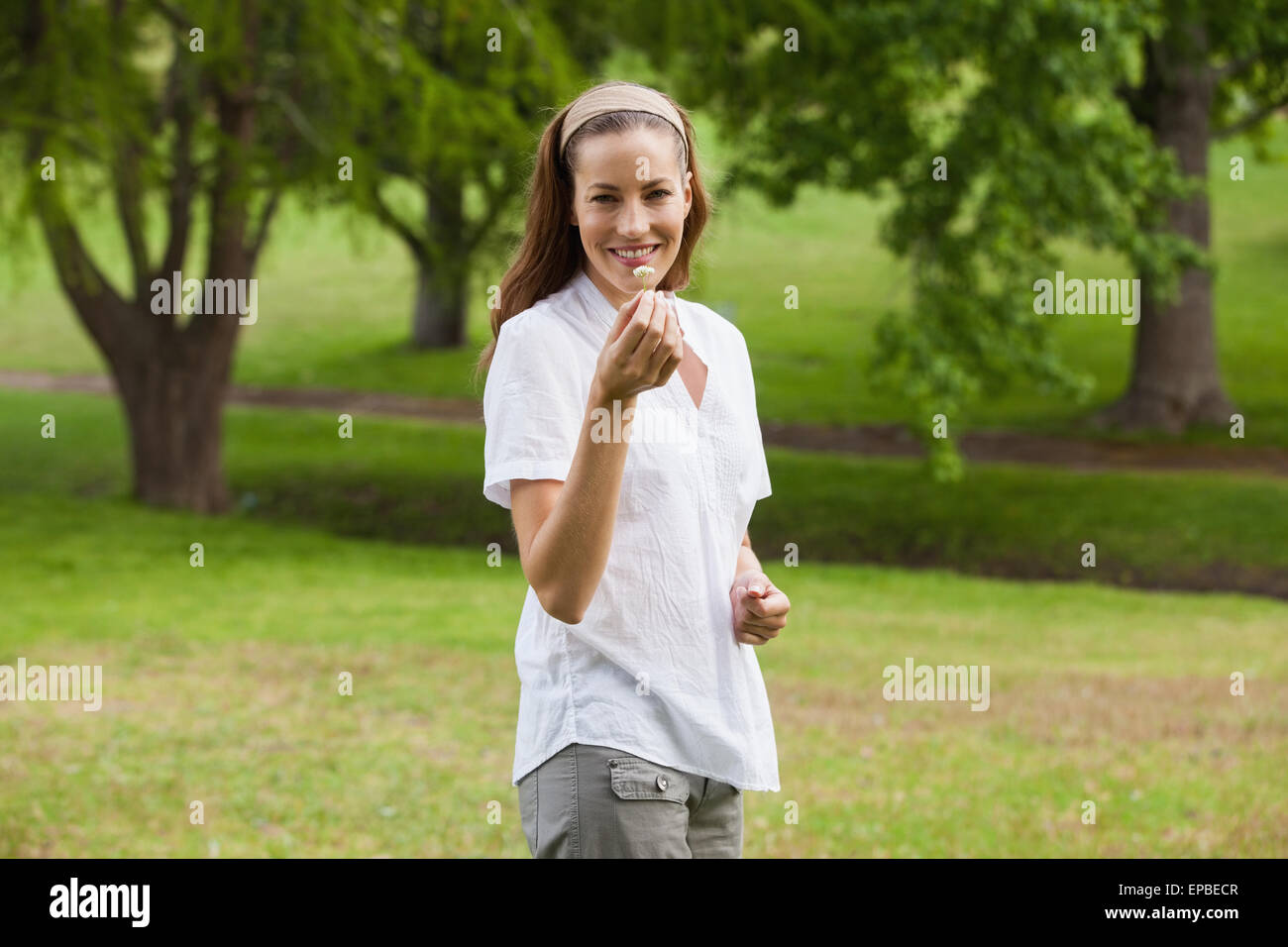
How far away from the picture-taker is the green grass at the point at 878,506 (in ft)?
49.0

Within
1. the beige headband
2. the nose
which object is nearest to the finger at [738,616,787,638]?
the nose

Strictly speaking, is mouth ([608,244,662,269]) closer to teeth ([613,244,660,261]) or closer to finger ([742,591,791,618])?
teeth ([613,244,660,261])

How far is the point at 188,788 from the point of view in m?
6.98

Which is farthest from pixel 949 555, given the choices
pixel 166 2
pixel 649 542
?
pixel 649 542

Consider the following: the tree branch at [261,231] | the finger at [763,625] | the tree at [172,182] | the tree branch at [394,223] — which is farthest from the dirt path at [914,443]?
the finger at [763,625]

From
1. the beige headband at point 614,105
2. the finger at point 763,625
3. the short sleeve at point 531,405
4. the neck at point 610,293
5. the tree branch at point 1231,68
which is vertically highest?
the tree branch at point 1231,68

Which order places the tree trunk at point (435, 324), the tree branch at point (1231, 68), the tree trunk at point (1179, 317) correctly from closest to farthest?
the tree branch at point (1231, 68), the tree trunk at point (1179, 317), the tree trunk at point (435, 324)

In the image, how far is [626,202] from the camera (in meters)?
2.35

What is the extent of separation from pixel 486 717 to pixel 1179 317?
1423 centimetres

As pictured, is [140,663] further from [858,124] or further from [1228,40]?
[1228,40]

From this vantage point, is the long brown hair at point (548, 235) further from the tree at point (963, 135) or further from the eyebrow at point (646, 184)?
the tree at point (963, 135)

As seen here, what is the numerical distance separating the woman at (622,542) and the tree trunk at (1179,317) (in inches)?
683

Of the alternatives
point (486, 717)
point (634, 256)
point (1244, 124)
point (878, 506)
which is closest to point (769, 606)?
point (634, 256)

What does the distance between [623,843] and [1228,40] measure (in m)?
16.0
